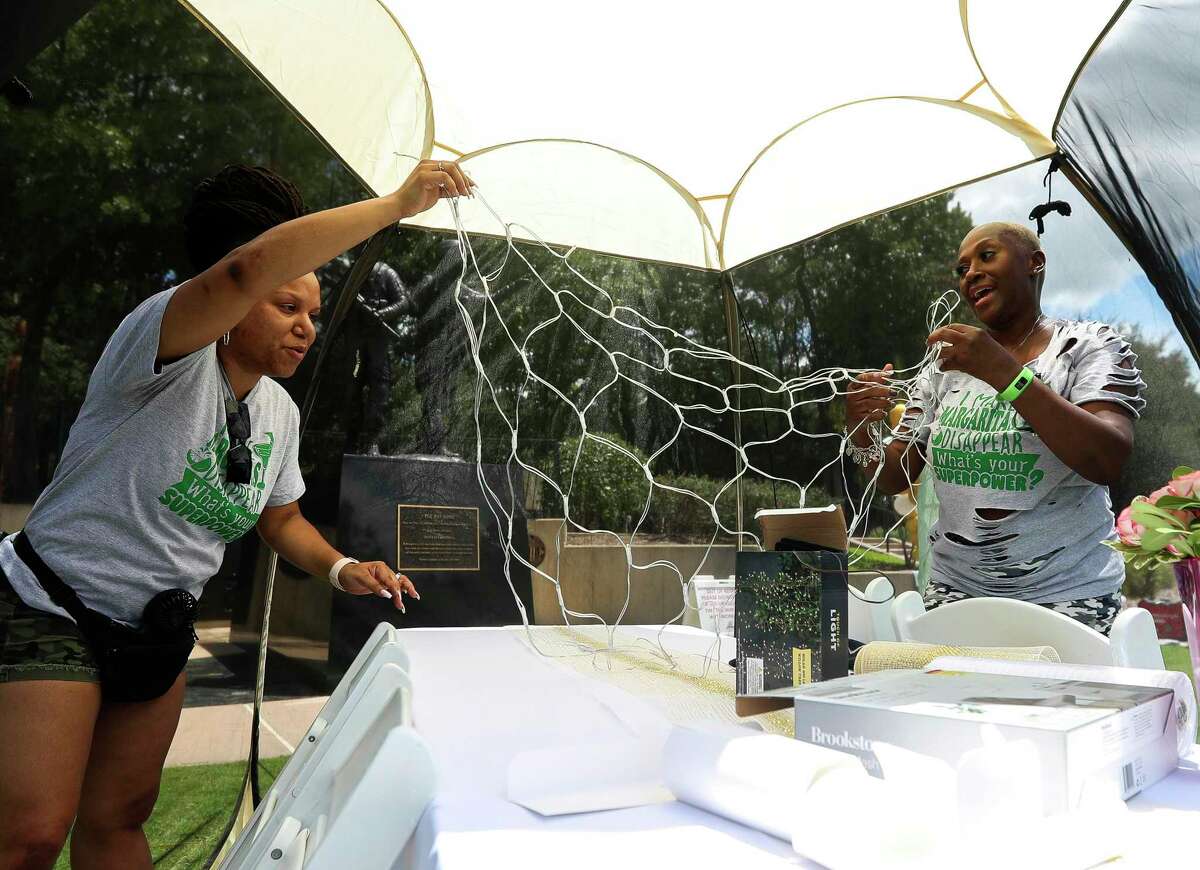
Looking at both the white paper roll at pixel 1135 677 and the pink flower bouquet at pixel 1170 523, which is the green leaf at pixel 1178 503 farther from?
the white paper roll at pixel 1135 677

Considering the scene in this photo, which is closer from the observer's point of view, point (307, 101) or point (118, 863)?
point (118, 863)

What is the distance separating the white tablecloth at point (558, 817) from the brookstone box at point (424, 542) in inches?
50.2

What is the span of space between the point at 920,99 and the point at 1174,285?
32.4 inches

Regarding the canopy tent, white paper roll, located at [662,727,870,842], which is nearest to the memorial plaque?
the canopy tent

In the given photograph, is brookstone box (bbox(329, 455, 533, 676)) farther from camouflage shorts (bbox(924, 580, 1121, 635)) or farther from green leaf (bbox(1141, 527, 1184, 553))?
green leaf (bbox(1141, 527, 1184, 553))

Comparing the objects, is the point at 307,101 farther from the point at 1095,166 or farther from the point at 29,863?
the point at 1095,166

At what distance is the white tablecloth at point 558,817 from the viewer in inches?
17.5

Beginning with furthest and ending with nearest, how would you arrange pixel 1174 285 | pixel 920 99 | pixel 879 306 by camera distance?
pixel 879 306, pixel 920 99, pixel 1174 285

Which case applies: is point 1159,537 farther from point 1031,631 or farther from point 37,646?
point 37,646

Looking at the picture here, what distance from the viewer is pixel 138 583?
3.62 feet

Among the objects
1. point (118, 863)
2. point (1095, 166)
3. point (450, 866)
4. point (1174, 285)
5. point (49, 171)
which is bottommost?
point (118, 863)

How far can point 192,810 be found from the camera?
1.98 m

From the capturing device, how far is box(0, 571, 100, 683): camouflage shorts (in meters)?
0.96

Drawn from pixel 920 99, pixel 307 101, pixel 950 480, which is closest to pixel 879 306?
pixel 920 99
